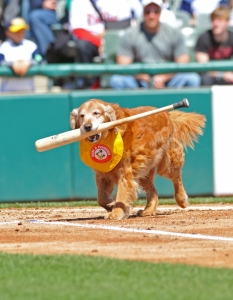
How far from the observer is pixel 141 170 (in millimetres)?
8766

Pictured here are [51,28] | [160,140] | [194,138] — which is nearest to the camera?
[160,140]

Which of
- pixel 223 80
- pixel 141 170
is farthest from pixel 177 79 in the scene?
pixel 141 170

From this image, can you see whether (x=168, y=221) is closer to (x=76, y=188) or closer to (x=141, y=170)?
(x=141, y=170)

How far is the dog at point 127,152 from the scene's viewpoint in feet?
27.6

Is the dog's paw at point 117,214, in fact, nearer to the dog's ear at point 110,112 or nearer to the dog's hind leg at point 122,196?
the dog's hind leg at point 122,196

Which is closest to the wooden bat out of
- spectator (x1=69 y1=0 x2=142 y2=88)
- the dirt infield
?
the dirt infield

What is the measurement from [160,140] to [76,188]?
2.37 meters

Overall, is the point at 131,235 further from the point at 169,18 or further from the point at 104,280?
the point at 169,18

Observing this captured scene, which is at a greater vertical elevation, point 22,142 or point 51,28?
point 51,28

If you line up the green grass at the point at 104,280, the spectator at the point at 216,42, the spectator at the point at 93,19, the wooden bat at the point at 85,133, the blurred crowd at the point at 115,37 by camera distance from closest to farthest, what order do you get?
the green grass at the point at 104,280 < the wooden bat at the point at 85,133 < the blurred crowd at the point at 115,37 < the spectator at the point at 216,42 < the spectator at the point at 93,19

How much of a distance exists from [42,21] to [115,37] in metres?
1.95

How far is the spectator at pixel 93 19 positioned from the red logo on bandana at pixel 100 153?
4645mm

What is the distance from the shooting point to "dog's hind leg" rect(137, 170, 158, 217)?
30.2 feet

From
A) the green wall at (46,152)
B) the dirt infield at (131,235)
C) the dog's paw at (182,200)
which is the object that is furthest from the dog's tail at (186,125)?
the green wall at (46,152)
